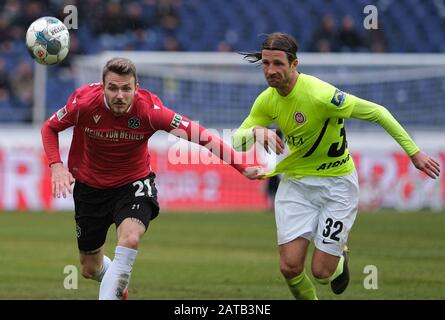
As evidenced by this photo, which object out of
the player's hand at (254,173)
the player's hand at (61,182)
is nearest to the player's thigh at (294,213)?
the player's hand at (254,173)

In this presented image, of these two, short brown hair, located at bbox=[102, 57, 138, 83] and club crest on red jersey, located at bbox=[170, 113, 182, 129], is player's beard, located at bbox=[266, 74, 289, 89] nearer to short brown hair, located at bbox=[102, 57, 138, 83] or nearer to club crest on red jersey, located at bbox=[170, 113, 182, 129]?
club crest on red jersey, located at bbox=[170, 113, 182, 129]

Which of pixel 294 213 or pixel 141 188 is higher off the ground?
pixel 141 188

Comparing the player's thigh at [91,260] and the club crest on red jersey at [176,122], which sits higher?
the club crest on red jersey at [176,122]

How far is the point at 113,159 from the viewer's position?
8.83 m

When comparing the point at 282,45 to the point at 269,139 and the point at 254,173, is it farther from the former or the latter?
the point at 254,173

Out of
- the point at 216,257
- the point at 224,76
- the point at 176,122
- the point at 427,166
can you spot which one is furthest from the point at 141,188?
the point at 224,76

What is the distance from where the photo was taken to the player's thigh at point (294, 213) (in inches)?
350

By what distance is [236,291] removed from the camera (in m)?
10.9

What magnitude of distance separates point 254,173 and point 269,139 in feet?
1.09

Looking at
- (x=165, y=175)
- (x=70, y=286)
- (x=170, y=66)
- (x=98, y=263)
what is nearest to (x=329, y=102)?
(x=98, y=263)

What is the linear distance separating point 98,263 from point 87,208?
2.07 feet

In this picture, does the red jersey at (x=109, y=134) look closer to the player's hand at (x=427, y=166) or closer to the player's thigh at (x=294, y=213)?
the player's thigh at (x=294, y=213)

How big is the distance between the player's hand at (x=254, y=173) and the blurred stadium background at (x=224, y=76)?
9834 mm

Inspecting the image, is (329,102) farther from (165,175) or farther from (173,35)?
(173,35)
